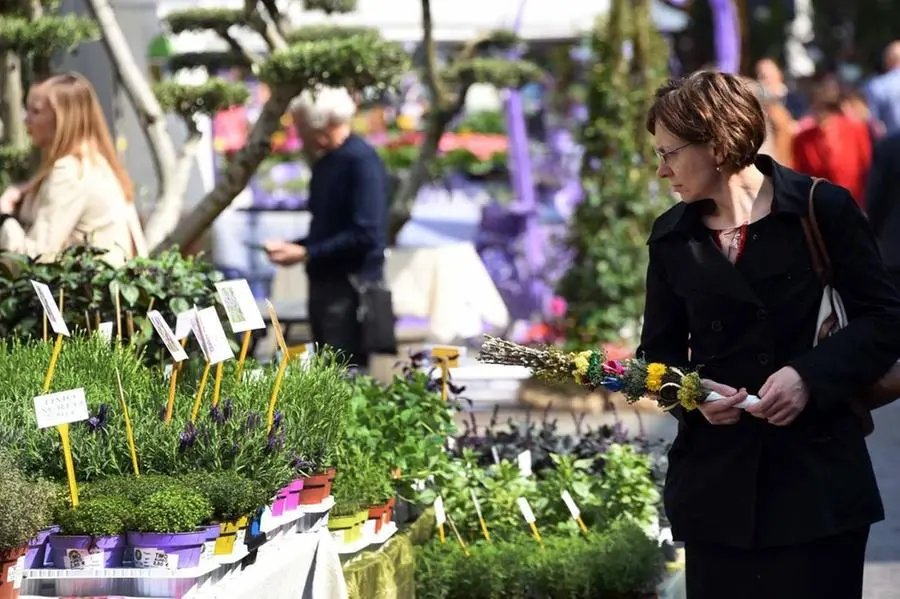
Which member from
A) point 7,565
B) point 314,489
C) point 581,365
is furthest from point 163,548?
point 581,365

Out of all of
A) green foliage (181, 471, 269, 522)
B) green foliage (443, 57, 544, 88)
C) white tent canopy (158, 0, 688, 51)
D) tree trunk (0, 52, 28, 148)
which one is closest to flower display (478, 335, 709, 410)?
green foliage (181, 471, 269, 522)

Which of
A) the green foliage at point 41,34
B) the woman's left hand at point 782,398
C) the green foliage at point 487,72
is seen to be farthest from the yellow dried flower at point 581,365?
the green foliage at point 487,72

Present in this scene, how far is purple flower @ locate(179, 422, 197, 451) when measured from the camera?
12.0ft

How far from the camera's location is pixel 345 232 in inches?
287

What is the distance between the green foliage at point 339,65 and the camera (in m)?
5.95

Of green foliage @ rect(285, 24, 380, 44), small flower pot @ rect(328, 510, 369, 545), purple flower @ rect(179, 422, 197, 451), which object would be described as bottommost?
small flower pot @ rect(328, 510, 369, 545)

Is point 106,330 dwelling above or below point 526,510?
above

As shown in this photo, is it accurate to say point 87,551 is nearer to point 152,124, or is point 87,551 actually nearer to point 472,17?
point 152,124

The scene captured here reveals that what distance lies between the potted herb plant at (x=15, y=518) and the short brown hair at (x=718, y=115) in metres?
1.43

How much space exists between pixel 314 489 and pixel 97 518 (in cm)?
80

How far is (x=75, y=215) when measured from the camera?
546 cm

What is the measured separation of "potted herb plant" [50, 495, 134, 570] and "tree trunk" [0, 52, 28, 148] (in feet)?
13.5

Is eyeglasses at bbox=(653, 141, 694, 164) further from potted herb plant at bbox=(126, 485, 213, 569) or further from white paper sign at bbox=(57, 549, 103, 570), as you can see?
white paper sign at bbox=(57, 549, 103, 570)

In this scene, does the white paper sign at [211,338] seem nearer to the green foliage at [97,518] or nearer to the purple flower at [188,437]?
the purple flower at [188,437]
